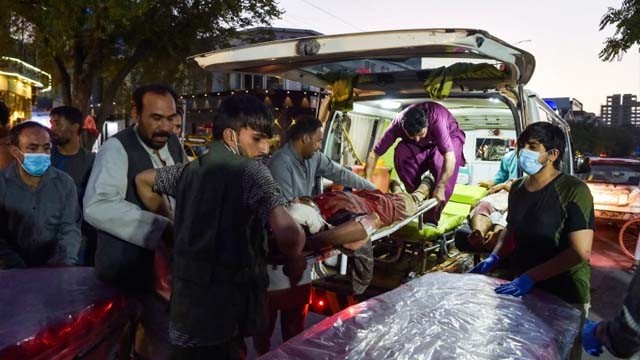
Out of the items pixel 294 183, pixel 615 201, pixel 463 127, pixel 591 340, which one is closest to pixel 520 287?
pixel 591 340

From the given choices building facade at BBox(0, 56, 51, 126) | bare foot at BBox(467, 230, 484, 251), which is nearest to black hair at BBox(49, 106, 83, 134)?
bare foot at BBox(467, 230, 484, 251)

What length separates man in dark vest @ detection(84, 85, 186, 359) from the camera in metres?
2.41

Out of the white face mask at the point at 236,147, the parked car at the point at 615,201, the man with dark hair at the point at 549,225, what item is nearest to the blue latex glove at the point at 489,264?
the man with dark hair at the point at 549,225

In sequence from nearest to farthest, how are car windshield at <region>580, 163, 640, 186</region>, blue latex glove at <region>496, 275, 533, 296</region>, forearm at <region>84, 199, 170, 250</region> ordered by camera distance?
forearm at <region>84, 199, 170, 250</region> → blue latex glove at <region>496, 275, 533, 296</region> → car windshield at <region>580, 163, 640, 186</region>

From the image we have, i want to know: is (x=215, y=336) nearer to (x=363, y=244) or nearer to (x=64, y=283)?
(x=64, y=283)

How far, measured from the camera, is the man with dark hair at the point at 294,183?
3.46 metres

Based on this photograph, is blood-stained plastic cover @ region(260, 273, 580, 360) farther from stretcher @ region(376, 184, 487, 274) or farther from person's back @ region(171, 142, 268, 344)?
stretcher @ region(376, 184, 487, 274)

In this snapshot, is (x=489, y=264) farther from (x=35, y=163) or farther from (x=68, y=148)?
(x=68, y=148)

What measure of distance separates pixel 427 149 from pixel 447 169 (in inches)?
15.5

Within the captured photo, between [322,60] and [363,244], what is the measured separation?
1401 mm

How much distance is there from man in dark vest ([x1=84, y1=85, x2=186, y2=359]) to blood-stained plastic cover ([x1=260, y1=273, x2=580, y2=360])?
3.02 ft

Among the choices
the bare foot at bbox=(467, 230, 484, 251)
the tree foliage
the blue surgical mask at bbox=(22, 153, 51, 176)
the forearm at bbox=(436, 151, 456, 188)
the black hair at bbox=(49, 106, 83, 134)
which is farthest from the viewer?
the tree foliage

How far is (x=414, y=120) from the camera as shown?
15.7ft

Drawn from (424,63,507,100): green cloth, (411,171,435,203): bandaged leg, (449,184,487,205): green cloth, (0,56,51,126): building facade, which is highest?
(0,56,51,126): building facade
